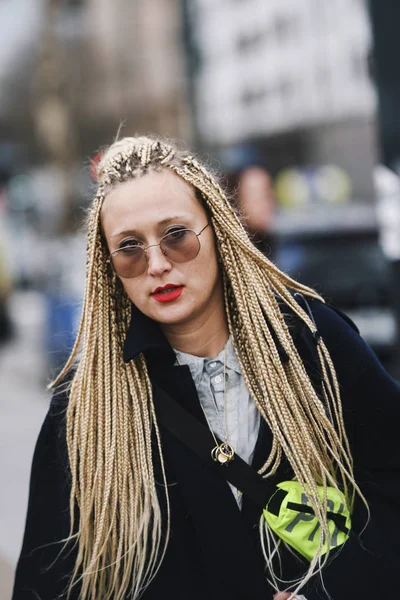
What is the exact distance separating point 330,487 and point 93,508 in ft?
1.96

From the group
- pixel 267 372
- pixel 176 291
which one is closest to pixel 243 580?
pixel 267 372

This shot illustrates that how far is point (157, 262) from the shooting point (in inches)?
77.0

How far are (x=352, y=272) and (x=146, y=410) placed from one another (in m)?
5.15

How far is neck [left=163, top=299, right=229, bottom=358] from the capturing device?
2.09m

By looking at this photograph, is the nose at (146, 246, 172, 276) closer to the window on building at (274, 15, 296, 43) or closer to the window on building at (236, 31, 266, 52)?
the window on building at (274, 15, 296, 43)

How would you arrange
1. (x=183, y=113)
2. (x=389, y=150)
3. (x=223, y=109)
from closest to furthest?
(x=389, y=150) < (x=183, y=113) < (x=223, y=109)

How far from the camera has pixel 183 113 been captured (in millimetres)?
37094

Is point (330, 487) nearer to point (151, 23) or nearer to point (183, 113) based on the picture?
point (183, 113)

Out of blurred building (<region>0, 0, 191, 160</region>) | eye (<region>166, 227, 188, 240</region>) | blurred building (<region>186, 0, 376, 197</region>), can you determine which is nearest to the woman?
eye (<region>166, 227, 188, 240</region>)

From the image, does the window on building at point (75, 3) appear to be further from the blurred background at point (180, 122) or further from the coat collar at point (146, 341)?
the coat collar at point (146, 341)

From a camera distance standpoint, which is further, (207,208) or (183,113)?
(183,113)

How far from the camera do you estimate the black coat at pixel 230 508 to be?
197 cm

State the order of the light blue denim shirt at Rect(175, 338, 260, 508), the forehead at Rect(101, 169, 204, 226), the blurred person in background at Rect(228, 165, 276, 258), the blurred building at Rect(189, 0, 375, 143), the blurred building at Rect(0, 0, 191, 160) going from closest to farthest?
the forehead at Rect(101, 169, 204, 226) < the light blue denim shirt at Rect(175, 338, 260, 508) < the blurred person in background at Rect(228, 165, 276, 258) < the blurred building at Rect(0, 0, 191, 160) < the blurred building at Rect(189, 0, 375, 143)

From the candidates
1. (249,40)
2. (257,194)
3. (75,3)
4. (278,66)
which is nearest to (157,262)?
(257,194)
